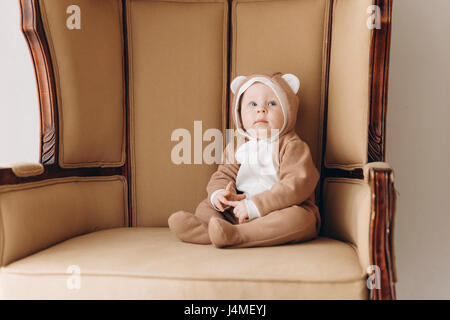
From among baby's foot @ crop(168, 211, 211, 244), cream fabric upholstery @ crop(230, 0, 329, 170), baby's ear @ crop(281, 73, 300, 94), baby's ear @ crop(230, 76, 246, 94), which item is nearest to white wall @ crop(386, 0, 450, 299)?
cream fabric upholstery @ crop(230, 0, 329, 170)

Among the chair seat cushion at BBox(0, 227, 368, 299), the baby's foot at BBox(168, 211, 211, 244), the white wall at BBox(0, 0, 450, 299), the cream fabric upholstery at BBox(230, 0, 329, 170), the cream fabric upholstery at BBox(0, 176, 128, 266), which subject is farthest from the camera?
the white wall at BBox(0, 0, 450, 299)

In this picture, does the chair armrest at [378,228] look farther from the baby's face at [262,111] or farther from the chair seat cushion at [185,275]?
the baby's face at [262,111]

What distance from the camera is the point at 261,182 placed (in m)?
1.19

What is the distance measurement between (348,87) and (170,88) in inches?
22.0

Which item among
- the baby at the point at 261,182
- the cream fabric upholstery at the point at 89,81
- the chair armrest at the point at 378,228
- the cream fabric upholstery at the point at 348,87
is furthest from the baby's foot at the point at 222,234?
the cream fabric upholstery at the point at 89,81

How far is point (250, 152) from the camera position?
47.9 inches

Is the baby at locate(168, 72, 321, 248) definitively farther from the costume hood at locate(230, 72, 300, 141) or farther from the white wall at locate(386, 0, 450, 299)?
the white wall at locate(386, 0, 450, 299)

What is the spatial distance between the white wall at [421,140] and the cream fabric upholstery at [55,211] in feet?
3.20

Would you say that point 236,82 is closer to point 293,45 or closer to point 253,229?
point 293,45

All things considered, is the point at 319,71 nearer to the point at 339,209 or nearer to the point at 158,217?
the point at 339,209

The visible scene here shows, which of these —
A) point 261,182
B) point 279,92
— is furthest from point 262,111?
point 261,182

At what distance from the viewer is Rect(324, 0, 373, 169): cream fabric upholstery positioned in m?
1.05
